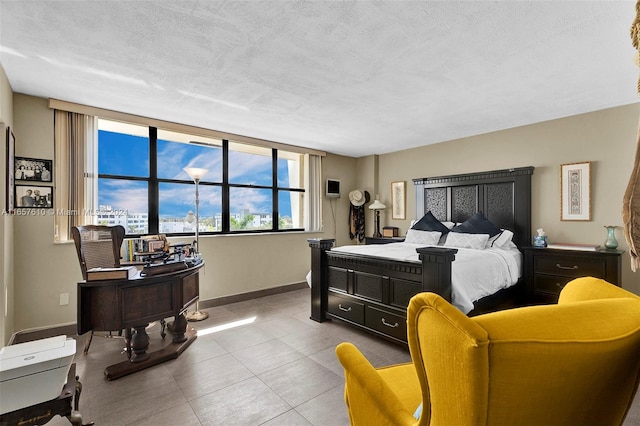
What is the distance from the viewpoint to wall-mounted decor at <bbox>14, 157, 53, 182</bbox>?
3.03 metres

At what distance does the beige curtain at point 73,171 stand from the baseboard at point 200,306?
0.96m

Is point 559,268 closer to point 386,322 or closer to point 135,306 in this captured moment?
point 386,322

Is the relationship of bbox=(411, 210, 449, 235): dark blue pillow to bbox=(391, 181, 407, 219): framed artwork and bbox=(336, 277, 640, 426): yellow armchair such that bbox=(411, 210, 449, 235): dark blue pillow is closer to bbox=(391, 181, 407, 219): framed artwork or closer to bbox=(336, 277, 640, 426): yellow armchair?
bbox=(391, 181, 407, 219): framed artwork

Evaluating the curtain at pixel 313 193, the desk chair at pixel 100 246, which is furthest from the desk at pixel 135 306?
the curtain at pixel 313 193

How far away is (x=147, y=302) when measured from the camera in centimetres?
246

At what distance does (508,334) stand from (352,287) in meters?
2.81

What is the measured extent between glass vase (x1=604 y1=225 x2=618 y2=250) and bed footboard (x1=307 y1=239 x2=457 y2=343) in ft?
7.31

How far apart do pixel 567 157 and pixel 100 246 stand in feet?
17.8

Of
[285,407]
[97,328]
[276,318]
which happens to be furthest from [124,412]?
[276,318]

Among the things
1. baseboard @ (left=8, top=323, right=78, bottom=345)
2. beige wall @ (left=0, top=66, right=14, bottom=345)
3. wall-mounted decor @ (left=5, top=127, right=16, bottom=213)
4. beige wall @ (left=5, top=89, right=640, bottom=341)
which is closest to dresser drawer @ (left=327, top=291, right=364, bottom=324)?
beige wall @ (left=5, top=89, right=640, bottom=341)

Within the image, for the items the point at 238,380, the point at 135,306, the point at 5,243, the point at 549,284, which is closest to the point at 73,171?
the point at 5,243

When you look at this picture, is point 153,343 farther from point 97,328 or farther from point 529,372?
point 529,372

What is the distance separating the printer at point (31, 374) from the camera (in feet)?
4.64

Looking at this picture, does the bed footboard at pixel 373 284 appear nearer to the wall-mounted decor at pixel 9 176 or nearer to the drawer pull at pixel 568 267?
the drawer pull at pixel 568 267
